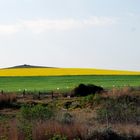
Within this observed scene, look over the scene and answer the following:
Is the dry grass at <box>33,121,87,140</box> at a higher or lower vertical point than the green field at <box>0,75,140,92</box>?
lower

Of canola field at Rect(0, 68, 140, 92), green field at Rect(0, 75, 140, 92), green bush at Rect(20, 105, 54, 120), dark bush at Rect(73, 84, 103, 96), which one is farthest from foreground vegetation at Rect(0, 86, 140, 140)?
green field at Rect(0, 75, 140, 92)

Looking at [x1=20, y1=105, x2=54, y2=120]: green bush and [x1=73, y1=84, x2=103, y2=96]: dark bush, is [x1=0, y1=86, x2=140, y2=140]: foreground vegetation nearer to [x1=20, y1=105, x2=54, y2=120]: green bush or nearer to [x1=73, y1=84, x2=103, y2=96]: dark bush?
[x1=20, y1=105, x2=54, y2=120]: green bush

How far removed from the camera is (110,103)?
24969 millimetres

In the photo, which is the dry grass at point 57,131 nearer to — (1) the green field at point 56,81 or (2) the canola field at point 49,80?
(2) the canola field at point 49,80

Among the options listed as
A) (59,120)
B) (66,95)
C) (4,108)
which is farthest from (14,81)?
(59,120)

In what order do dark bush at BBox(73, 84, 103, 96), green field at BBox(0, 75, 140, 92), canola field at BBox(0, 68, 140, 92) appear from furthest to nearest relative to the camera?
green field at BBox(0, 75, 140, 92) < canola field at BBox(0, 68, 140, 92) < dark bush at BBox(73, 84, 103, 96)

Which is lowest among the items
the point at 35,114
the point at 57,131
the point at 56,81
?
the point at 57,131

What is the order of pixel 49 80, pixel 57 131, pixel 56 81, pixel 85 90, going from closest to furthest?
pixel 57 131 → pixel 85 90 → pixel 56 81 → pixel 49 80

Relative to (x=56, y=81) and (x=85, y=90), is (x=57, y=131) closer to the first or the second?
(x=85, y=90)

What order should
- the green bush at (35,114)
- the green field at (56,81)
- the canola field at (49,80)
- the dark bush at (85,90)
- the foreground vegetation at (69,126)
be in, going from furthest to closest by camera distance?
the green field at (56,81)
the canola field at (49,80)
the dark bush at (85,90)
the green bush at (35,114)
the foreground vegetation at (69,126)

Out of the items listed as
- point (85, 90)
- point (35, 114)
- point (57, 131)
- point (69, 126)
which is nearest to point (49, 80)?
point (85, 90)

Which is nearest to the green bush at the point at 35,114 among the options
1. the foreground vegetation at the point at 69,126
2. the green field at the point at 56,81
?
the foreground vegetation at the point at 69,126

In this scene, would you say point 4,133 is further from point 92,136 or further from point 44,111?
point 44,111

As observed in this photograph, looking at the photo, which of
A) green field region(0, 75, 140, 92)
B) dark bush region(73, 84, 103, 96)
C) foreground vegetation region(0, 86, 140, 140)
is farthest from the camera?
green field region(0, 75, 140, 92)
